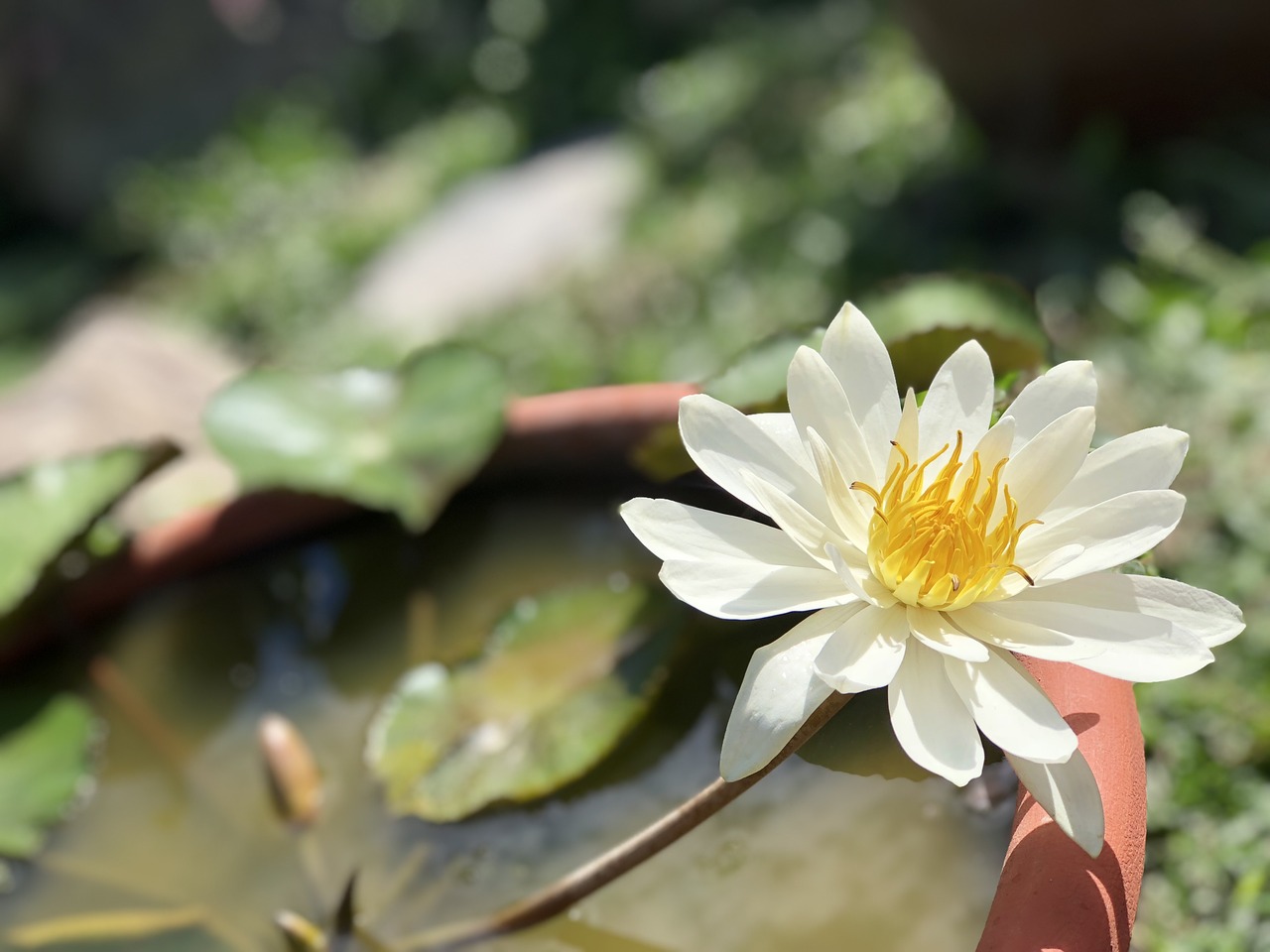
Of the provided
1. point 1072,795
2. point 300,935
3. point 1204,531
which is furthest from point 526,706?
point 1204,531

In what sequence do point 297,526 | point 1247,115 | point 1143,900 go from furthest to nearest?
point 1247,115 → point 297,526 → point 1143,900

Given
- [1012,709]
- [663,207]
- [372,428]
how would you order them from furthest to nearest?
[663,207], [372,428], [1012,709]

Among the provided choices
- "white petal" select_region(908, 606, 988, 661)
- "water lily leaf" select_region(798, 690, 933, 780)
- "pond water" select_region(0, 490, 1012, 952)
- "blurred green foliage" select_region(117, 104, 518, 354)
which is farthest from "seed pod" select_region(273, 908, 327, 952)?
"blurred green foliage" select_region(117, 104, 518, 354)

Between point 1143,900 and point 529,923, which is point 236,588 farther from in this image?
point 1143,900

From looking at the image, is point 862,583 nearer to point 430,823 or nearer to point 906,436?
point 906,436

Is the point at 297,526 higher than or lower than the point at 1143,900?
higher

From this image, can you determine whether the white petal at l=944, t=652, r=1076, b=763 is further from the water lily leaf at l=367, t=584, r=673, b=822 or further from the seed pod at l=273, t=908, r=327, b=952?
the seed pod at l=273, t=908, r=327, b=952

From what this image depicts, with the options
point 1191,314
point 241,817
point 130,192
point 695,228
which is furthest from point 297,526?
point 130,192
